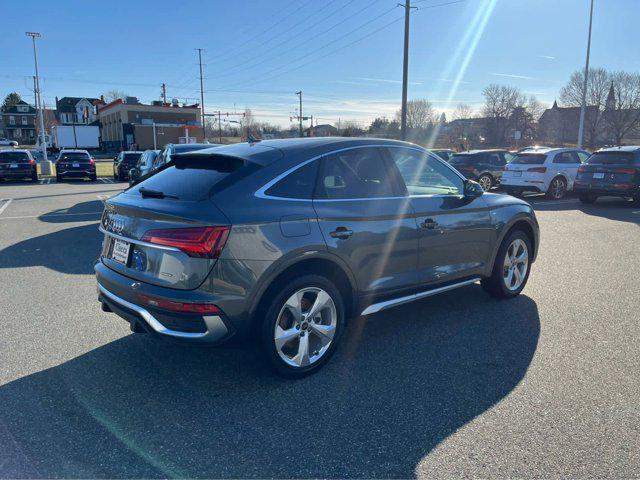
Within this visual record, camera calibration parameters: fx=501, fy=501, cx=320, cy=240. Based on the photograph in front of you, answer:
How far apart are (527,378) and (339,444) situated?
166 cm

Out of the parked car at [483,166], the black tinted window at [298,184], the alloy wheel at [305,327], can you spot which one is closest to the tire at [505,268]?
the alloy wheel at [305,327]

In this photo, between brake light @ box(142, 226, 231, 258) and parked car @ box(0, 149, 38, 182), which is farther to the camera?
parked car @ box(0, 149, 38, 182)

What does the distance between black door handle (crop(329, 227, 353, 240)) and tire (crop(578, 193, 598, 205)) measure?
12.8 metres

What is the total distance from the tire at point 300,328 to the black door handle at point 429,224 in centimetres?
108

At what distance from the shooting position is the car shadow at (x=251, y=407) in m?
2.77

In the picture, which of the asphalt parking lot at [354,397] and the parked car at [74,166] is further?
the parked car at [74,166]

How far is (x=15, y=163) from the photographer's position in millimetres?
22469

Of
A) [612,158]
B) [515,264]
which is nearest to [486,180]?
[612,158]

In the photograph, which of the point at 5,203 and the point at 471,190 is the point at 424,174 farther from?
the point at 5,203

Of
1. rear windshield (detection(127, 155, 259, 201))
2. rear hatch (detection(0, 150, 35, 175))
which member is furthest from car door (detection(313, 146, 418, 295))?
rear hatch (detection(0, 150, 35, 175))

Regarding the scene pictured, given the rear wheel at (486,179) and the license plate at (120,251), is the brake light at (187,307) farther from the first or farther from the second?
the rear wheel at (486,179)

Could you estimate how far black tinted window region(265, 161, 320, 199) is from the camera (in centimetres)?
360

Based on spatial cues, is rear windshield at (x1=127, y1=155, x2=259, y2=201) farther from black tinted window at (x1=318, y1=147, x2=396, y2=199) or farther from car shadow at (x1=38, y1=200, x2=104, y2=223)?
car shadow at (x1=38, y1=200, x2=104, y2=223)

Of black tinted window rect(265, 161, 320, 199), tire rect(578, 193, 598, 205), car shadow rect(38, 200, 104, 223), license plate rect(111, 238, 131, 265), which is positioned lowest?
car shadow rect(38, 200, 104, 223)
